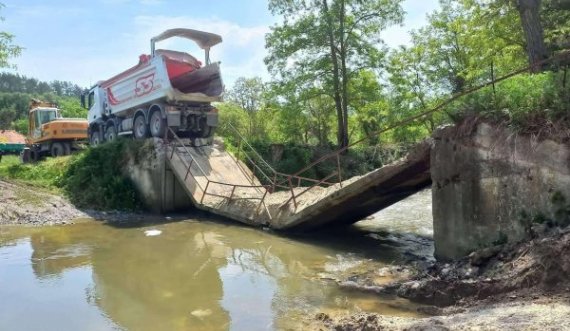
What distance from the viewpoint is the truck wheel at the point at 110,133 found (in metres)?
17.8

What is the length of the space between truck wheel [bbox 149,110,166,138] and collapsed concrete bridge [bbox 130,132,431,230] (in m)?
0.48

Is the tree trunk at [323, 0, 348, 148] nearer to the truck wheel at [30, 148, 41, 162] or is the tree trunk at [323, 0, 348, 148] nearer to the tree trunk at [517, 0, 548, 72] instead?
the tree trunk at [517, 0, 548, 72]

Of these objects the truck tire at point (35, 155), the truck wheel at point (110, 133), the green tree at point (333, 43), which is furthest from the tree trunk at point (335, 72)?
the truck tire at point (35, 155)

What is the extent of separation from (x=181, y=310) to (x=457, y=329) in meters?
3.66

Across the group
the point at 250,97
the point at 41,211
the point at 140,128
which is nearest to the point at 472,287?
the point at 41,211

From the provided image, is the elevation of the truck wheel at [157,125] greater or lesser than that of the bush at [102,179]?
greater

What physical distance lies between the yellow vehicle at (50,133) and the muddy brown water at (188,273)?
35.3 feet

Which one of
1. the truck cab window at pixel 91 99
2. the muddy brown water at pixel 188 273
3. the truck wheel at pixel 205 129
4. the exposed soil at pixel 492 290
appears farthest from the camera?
the truck cab window at pixel 91 99

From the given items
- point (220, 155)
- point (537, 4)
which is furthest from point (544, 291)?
point (220, 155)

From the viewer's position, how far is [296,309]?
6.40 meters

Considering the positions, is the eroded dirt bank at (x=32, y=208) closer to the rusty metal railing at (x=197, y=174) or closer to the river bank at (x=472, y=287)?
the rusty metal railing at (x=197, y=174)

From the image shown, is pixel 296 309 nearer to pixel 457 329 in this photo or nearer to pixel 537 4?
pixel 457 329

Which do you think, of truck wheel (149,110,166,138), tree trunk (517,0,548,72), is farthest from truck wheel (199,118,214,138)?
tree trunk (517,0,548,72)

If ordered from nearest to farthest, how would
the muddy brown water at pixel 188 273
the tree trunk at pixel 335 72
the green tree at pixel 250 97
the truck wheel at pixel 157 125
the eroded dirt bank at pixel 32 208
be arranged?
the muddy brown water at pixel 188 273, the eroded dirt bank at pixel 32 208, the truck wheel at pixel 157 125, the tree trunk at pixel 335 72, the green tree at pixel 250 97
